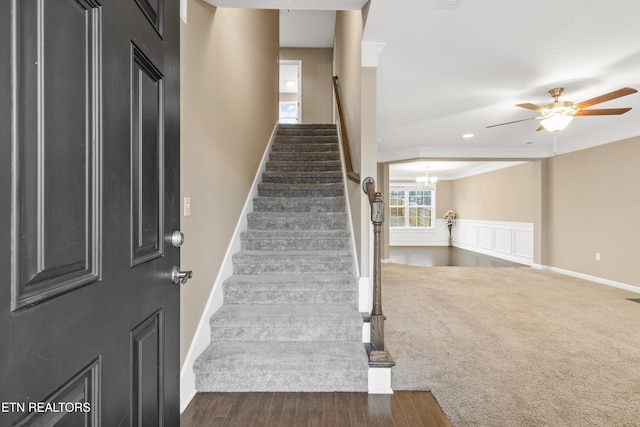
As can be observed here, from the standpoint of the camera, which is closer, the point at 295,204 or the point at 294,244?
the point at 294,244

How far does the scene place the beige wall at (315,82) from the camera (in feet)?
23.7

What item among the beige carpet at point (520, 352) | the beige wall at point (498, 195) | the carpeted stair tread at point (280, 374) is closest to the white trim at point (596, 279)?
the beige carpet at point (520, 352)

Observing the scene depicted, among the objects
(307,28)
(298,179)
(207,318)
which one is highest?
(307,28)

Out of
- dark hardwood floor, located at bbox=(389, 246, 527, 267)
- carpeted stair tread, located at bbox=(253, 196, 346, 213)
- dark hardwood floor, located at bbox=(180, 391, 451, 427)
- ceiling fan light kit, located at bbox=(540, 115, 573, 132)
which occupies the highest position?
ceiling fan light kit, located at bbox=(540, 115, 573, 132)

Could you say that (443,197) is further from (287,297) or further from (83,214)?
(83,214)

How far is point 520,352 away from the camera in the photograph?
8.23 ft

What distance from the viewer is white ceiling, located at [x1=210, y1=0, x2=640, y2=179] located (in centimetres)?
206

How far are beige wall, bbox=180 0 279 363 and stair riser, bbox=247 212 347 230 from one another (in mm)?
308

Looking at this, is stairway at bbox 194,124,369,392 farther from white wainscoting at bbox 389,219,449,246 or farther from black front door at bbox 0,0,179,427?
white wainscoting at bbox 389,219,449,246

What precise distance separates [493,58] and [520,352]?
2.52 meters

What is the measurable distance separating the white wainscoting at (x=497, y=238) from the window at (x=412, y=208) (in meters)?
1.09

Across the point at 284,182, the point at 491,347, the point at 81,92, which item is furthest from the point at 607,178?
the point at 81,92

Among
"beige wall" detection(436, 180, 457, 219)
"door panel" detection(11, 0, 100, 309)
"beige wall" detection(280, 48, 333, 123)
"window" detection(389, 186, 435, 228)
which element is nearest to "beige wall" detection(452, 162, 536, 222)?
"beige wall" detection(436, 180, 457, 219)

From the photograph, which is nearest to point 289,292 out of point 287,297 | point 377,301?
point 287,297
